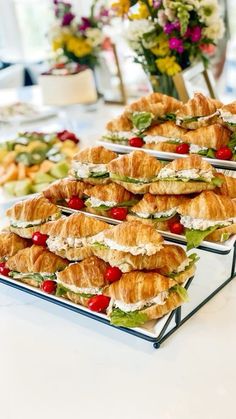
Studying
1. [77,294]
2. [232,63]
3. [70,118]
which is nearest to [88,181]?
[77,294]

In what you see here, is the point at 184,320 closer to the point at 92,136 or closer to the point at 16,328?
the point at 16,328

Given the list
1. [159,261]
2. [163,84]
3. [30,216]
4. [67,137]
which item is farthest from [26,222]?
[163,84]

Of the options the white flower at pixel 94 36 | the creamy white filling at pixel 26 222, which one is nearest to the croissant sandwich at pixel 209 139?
the creamy white filling at pixel 26 222

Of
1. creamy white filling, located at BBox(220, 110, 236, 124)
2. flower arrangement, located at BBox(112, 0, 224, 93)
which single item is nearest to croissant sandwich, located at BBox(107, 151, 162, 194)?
creamy white filling, located at BBox(220, 110, 236, 124)

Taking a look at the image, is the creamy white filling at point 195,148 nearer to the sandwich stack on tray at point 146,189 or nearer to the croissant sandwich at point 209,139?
the croissant sandwich at point 209,139

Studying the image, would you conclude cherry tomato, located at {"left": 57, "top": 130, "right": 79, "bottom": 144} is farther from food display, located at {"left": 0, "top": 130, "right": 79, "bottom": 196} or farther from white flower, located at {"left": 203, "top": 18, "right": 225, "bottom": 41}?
white flower, located at {"left": 203, "top": 18, "right": 225, "bottom": 41}

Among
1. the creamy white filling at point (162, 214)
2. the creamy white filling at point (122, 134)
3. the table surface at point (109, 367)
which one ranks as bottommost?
the table surface at point (109, 367)
